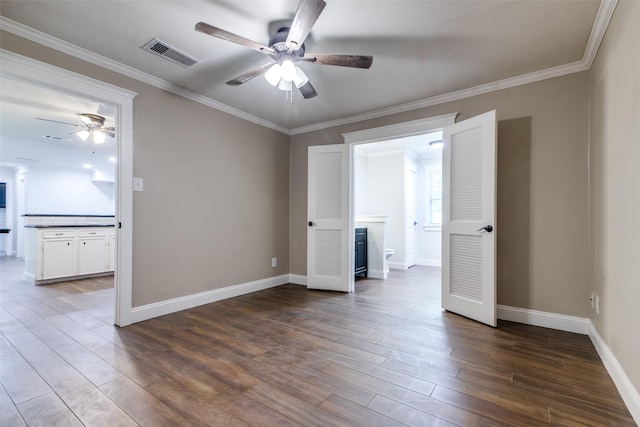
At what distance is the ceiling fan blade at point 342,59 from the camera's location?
2.04m

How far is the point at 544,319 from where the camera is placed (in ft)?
8.81

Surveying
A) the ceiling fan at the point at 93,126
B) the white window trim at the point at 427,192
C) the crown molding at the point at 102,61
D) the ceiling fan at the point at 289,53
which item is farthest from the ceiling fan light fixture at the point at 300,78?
the white window trim at the point at 427,192

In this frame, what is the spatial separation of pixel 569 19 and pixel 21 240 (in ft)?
37.0

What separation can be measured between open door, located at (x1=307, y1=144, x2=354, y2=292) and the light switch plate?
6.91 feet

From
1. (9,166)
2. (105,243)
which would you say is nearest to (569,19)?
(105,243)

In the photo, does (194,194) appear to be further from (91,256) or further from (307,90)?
(91,256)

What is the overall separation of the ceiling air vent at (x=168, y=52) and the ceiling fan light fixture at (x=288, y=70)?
968 millimetres

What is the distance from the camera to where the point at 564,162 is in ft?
8.62

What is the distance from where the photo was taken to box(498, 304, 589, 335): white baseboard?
2533mm

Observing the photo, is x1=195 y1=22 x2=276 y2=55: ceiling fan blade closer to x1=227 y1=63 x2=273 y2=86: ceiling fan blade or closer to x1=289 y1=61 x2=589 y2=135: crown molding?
x1=227 y1=63 x2=273 y2=86: ceiling fan blade

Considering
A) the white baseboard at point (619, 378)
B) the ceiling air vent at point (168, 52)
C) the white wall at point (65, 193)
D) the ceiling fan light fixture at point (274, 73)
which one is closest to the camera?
the white baseboard at point (619, 378)

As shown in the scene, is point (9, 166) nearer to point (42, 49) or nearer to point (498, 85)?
point (42, 49)

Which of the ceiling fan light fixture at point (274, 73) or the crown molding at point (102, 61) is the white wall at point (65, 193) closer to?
the crown molding at point (102, 61)

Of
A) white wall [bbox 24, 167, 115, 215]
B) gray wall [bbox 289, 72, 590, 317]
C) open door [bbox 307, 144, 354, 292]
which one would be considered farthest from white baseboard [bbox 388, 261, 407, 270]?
white wall [bbox 24, 167, 115, 215]
